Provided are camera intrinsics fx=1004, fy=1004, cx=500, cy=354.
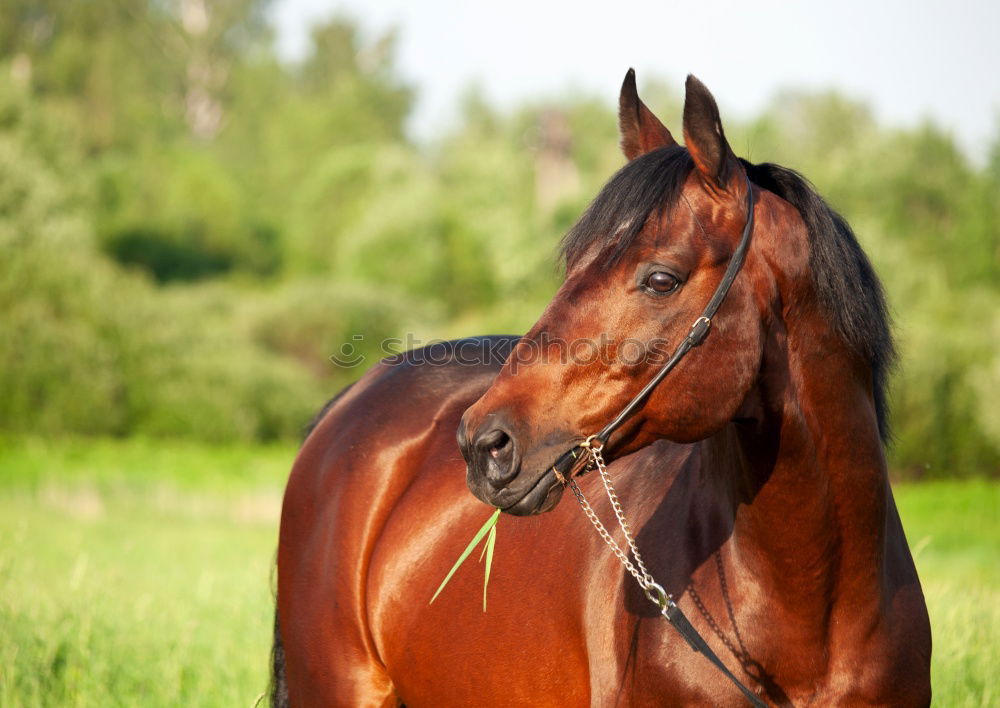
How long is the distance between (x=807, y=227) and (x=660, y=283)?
0.46 metres

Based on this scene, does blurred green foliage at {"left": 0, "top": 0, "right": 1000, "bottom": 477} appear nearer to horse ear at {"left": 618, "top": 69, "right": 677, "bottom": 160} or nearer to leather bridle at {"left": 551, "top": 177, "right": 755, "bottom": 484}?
horse ear at {"left": 618, "top": 69, "right": 677, "bottom": 160}

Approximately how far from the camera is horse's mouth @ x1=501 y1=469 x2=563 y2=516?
8.25 ft

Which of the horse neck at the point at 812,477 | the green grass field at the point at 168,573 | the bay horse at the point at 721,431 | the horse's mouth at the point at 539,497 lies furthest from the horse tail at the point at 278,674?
the horse neck at the point at 812,477

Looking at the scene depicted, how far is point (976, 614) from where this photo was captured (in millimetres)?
5605

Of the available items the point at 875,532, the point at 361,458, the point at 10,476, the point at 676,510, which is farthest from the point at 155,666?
the point at 10,476

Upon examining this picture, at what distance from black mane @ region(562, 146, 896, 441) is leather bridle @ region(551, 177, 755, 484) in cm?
22

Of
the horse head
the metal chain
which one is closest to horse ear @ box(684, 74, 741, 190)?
the horse head

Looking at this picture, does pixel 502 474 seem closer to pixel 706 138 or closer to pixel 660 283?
pixel 660 283

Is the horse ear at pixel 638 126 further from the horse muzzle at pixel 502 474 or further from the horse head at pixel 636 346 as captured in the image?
the horse muzzle at pixel 502 474

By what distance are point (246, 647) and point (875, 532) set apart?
5.16 m

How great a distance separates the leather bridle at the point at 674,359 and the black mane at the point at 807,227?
215 mm

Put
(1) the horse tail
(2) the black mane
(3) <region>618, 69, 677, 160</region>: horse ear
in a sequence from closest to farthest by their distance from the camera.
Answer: (2) the black mane < (3) <region>618, 69, 677, 160</region>: horse ear < (1) the horse tail

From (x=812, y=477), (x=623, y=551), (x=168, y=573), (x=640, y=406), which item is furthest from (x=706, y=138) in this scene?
(x=168, y=573)

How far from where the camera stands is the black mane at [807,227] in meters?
2.58
